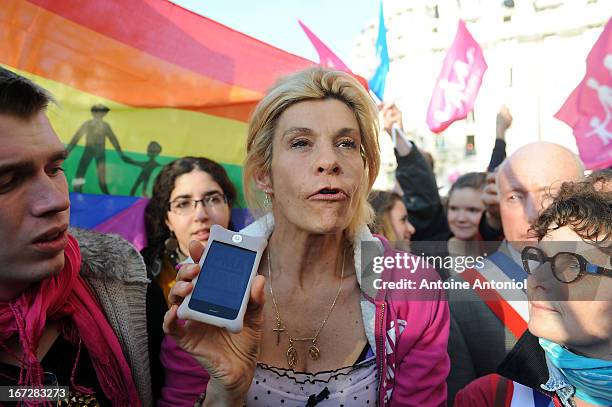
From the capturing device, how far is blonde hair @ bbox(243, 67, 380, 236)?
2339 mm

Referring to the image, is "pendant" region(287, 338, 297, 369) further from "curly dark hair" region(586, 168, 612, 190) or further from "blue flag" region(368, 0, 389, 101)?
"blue flag" region(368, 0, 389, 101)

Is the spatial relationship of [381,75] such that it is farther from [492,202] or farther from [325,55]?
[492,202]

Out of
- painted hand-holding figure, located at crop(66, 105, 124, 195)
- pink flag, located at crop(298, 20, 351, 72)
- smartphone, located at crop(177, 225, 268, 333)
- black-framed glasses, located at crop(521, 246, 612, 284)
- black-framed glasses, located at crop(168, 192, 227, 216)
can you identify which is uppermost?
pink flag, located at crop(298, 20, 351, 72)

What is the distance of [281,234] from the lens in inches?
95.0

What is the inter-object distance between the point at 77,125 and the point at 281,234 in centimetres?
183

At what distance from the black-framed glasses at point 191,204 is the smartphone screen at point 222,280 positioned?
6.12 ft

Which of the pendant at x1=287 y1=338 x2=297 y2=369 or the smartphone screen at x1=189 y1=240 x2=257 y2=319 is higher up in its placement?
the smartphone screen at x1=189 y1=240 x2=257 y2=319

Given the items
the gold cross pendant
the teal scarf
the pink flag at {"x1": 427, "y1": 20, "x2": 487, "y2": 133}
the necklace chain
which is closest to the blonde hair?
the necklace chain

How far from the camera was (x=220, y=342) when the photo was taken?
68.6 inches

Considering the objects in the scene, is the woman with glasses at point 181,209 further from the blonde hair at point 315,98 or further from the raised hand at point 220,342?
the raised hand at point 220,342

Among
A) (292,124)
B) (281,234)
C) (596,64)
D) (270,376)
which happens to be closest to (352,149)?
(292,124)

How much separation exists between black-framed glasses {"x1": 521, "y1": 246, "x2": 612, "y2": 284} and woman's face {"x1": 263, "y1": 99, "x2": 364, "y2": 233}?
712 millimetres

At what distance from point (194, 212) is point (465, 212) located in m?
2.14

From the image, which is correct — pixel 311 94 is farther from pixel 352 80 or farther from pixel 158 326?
pixel 158 326
